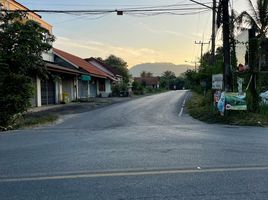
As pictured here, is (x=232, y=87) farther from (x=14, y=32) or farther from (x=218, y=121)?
(x=14, y=32)

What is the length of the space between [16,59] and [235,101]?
10433 millimetres

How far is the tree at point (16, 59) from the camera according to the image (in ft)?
57.5

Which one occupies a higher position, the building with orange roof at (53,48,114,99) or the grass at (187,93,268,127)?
the building with orange roof at (53,48,114,99)

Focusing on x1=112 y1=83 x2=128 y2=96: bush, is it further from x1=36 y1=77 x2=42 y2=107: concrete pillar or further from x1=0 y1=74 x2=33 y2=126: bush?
x1=0 y1=74 x2=33 y2=126: bush

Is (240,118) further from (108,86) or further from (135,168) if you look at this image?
(108,86)

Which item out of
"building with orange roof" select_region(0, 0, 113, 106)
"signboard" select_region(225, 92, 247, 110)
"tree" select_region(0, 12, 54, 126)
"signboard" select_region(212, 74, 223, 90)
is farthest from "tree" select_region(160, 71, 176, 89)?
"tree" select_region(0, 12, 54, 126)

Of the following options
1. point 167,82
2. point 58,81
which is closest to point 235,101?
point 58,81

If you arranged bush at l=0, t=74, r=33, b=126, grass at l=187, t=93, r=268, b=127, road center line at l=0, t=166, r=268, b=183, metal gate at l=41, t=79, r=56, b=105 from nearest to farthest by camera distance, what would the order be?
road center line at l=0, t=166, r=268, b=183 → bush at l=0, t=74, r=33, b=126 → grass at l=187, t=93, r=268, b=127 → metal gate at l=41, t=79, r=56, b=105

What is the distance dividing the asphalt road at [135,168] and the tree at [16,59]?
5.59 metres

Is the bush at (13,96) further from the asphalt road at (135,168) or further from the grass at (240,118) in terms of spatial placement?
the grass at (240,118)

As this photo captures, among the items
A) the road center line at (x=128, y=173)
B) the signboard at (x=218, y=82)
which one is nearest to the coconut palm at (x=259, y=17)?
the signboard at (x=218, y=82)

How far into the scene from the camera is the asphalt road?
5.86 metres

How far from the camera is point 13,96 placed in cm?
1752

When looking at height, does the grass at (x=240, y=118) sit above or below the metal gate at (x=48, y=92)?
below
